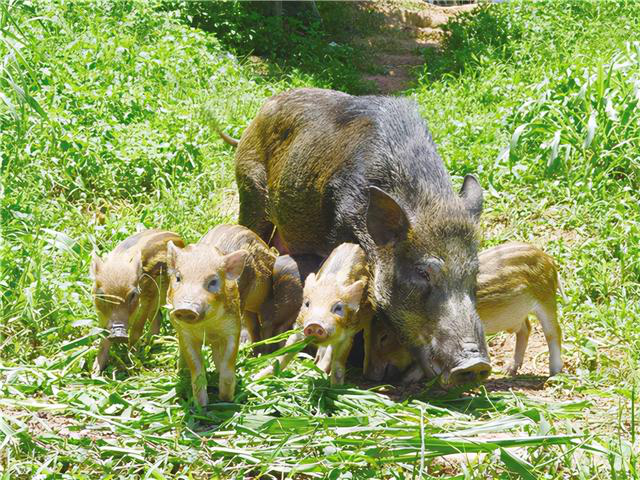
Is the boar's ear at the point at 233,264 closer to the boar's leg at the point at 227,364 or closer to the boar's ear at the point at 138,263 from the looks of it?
the boar's leg at the point at 227,364

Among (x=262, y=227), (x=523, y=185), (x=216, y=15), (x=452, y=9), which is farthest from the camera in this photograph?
(x=452, y=9)

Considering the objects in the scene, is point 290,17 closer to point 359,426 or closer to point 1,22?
point 1,22

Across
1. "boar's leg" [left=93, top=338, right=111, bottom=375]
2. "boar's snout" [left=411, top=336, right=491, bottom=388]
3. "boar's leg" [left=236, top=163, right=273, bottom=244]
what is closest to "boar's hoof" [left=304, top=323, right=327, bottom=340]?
"boar's snout" [left=411, top=336, right=491, bottom=388]

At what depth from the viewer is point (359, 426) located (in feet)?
12.2

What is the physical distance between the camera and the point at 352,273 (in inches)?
175

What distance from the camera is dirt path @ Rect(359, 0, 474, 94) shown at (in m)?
12.0

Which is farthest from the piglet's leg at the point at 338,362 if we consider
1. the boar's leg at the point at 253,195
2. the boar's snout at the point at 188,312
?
the boar's leg at the point at 253,195

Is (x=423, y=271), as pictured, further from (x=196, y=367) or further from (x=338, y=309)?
(x=196, y=367)

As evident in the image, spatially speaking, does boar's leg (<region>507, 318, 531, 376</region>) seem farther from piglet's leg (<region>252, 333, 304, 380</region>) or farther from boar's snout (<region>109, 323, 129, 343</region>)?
boar's snout (<region>109, 323, 129, 343</region>)

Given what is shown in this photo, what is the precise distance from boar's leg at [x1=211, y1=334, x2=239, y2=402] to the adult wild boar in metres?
0.92

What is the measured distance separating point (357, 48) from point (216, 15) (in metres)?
2.64

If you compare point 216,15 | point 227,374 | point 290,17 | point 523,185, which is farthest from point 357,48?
→ point 227,374

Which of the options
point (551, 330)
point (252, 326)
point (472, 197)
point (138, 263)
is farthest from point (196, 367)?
point (551, 330)

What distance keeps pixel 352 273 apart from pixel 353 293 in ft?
0.79
